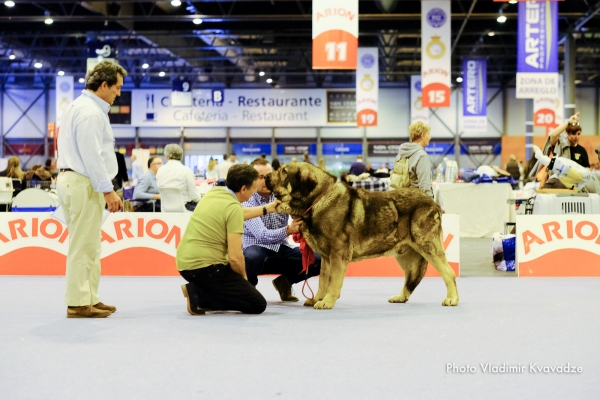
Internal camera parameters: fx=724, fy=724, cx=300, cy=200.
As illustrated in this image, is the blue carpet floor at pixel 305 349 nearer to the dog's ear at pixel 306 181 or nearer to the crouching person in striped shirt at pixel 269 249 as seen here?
the crouching person in striped shirt at pixel 269 249

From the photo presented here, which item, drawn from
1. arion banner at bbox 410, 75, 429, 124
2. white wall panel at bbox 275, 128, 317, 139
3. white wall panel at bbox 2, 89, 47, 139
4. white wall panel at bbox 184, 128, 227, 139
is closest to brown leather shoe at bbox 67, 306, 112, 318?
arion banner at bbox 410, 75, 429, 124

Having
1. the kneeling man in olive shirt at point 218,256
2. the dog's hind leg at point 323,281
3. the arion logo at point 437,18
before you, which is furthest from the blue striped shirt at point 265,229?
the arion logo at point 437,18

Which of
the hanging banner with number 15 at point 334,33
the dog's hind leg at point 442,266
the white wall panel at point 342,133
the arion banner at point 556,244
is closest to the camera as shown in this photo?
the dog's hind leg at point 442,266

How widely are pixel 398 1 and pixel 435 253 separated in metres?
17.7

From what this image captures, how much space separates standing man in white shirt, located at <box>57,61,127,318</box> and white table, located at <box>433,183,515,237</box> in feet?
31.4

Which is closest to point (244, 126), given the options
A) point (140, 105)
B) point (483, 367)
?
point (140, 105)

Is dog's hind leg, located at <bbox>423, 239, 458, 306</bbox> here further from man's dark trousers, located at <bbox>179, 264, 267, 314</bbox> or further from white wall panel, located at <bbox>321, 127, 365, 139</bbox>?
white wall panel, located at <bbox>321, 127, 365, 139</bbox>

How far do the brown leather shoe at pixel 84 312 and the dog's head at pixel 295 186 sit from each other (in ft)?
5.00

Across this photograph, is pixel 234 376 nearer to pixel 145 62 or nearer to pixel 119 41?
pixel 119 41

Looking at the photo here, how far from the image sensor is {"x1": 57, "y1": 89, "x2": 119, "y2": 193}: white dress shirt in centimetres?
497

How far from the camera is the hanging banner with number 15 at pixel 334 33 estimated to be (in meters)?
12.4

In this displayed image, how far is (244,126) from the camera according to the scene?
34000 millimetres

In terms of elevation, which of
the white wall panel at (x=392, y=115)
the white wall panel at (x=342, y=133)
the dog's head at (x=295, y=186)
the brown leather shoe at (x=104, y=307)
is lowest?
the brown leather shoe at (x=104, y=307)

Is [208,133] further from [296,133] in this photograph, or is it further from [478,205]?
[478,205]
